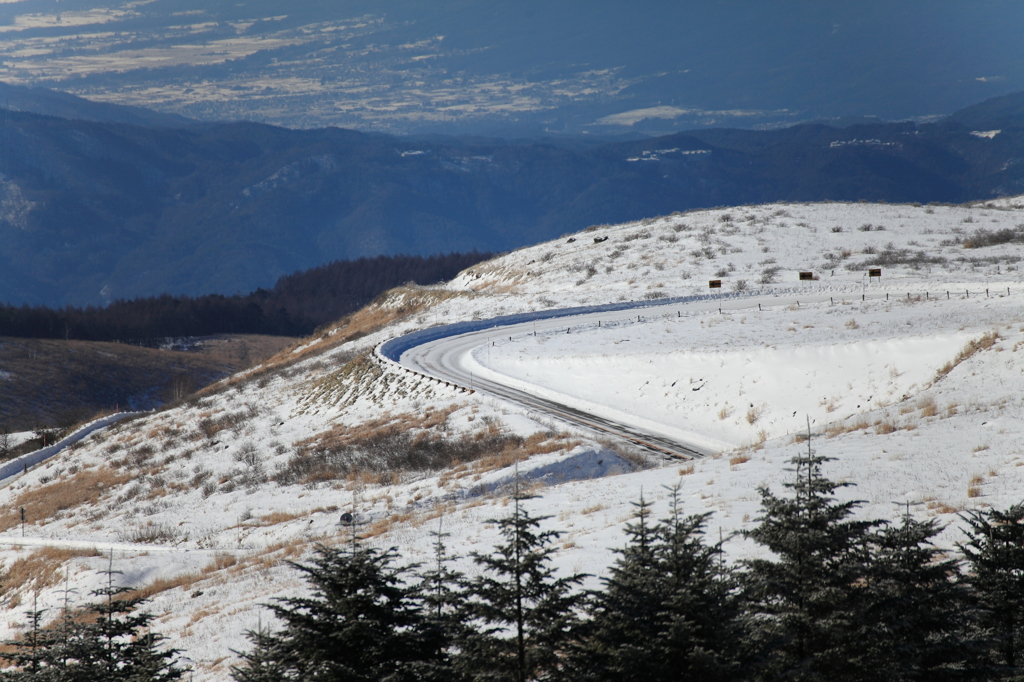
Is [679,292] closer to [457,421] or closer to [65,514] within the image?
[457,421]

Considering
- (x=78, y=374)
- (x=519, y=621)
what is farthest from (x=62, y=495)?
(x=78, y=374)

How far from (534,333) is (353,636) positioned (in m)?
32.4

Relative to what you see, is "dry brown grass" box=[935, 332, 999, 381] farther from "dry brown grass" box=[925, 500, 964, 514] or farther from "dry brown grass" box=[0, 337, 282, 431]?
"dry brown grass" box=[0, 337, 282, 431]

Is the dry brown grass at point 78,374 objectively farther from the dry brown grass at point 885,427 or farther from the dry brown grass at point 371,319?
the dry brown grass at point 885,427

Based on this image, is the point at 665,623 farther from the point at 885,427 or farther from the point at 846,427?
the point at 846,427

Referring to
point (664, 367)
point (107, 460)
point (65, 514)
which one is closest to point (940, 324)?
point (664, 367)

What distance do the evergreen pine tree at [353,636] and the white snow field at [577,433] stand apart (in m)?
3.99

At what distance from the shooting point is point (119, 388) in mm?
99625

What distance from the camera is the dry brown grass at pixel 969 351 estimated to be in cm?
2133

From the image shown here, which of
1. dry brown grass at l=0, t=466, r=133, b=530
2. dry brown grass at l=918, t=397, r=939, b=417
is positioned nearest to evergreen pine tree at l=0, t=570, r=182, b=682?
dry brown grass at l=918, t=397, r=939, b=417

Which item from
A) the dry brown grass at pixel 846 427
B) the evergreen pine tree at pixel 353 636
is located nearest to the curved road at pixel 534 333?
the dry brown grass at pixel 846 427

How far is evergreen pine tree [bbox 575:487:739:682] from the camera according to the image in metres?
7.29

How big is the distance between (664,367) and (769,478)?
45.5 feet

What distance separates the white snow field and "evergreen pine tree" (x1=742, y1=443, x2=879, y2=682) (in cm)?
68
